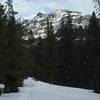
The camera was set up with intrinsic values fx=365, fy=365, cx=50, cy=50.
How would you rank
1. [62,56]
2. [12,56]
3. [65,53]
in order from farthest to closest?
1. [62,56]
2. [65,53]
3. [12,56]

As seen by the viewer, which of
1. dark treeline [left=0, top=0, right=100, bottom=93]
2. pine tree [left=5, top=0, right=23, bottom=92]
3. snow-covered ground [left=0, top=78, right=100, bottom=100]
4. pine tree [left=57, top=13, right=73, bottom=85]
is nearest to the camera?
snow-covered ground [left=0, top=78, right=100, bottom=100]

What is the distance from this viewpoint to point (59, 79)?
82125 millimetres

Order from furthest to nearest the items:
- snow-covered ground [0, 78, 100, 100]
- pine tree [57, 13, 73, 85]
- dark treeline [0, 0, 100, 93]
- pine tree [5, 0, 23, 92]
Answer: pine tree [57, 13, 73, 85]
dark treeline [0, 0, 100, 93]
pine tree [5, 0, 23, 92]
snow-covered ground [0, 78, 100, 100]

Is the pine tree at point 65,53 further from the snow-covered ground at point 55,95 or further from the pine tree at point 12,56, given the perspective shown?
the snow-covered ground at point 55,95

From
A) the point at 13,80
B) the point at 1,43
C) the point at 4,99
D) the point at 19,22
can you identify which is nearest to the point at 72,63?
the point at 19,22

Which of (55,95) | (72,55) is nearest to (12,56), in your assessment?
(55,95)

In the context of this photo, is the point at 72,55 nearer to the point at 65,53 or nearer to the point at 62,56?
the point at 65,53

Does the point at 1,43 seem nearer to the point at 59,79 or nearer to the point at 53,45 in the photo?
the point at 59,79

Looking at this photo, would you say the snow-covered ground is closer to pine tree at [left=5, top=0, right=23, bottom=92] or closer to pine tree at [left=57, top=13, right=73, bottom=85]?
pine tree at [left=5, top=0, right=23, bottom=92]

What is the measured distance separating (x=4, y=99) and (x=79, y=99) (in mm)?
6470

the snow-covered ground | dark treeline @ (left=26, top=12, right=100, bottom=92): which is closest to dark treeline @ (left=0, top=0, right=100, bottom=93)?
dark treeline @ (left=26, top=12, right=100, bottom=92)

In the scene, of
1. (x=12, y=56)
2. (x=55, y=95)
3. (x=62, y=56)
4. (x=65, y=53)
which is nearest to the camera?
(x=55, y=95)

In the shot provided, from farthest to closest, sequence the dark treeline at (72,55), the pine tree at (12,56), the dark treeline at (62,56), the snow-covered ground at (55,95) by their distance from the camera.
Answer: the dark treeline at (72,55) → the dark treeline at (62,56) → the pine tree at (12,56) → the snow-covered ground at (55,95)

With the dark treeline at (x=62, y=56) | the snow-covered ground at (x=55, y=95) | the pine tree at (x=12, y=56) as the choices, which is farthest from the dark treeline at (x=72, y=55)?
the snow-covered ground at (x=55, y=95)
